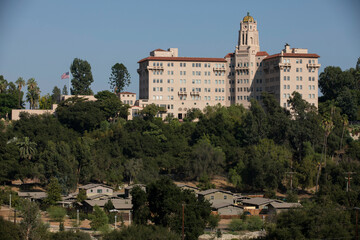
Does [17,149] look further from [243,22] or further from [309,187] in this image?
[243,22]

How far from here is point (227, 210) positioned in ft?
314

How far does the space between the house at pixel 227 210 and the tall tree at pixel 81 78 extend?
59.5 meters

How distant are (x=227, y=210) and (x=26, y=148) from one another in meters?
37.2

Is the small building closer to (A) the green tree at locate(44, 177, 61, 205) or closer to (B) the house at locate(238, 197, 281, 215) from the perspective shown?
(A) the green tree at locate(44, 177, 61, 205)

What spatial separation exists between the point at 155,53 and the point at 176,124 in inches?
772

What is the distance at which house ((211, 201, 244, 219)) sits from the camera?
94.8 meters

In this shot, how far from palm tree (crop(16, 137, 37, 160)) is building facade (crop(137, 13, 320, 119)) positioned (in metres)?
27.7

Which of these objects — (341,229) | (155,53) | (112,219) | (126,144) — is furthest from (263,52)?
(341,229)

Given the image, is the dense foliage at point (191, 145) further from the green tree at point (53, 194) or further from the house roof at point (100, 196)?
the green tree at point (53, 194)

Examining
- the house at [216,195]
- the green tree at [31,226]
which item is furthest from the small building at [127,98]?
the green tree at [31,226]

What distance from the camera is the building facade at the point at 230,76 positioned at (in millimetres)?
138375

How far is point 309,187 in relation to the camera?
111438mm

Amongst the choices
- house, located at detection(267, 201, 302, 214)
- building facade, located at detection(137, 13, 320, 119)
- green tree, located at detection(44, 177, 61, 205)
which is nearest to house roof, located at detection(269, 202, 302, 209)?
house, located at detection(267, 201, 302, 214)

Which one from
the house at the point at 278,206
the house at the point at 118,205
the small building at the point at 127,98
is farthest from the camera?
the small building at the point at 127,98
